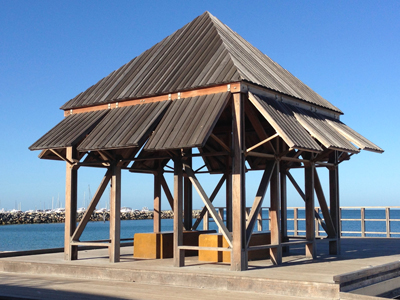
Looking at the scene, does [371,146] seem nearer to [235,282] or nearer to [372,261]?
[372,261]

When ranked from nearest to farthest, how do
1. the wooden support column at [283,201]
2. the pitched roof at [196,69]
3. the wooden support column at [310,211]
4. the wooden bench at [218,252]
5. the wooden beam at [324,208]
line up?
the pitched roof at [196,69] < the wooden bench at [218,252] < the wooden support column at [310,211] < the wooden beam at [324,208] < the wooden support column at [283,201]

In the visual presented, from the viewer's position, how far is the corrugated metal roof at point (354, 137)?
46.9 feet

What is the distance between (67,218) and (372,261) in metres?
7.69

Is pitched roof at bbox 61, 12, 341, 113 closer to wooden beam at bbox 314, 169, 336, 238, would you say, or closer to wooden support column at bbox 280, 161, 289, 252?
wooden beam at bbox 314, 169, 336, 238

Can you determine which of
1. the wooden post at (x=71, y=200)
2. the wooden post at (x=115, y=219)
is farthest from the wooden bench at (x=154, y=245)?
the wooden post at (x=71, y=200)

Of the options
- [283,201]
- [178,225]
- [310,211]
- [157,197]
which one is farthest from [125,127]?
[283,201]

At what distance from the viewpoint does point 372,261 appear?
12.8 metres

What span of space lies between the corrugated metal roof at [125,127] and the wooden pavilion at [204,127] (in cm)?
4

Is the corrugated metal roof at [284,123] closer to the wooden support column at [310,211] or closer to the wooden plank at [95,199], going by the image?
the wooden support column at [310,211]

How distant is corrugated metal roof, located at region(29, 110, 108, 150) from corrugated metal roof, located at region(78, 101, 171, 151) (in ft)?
0.70

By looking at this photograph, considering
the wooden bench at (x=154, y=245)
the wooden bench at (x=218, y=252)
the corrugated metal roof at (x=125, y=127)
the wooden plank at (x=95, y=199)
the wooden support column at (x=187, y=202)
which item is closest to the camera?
the corrugated metal roof at (x=125, y=127)

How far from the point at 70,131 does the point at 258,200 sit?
5.32 metres

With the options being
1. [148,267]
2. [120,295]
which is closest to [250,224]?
[148,267]

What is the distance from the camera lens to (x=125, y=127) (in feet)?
42.2
